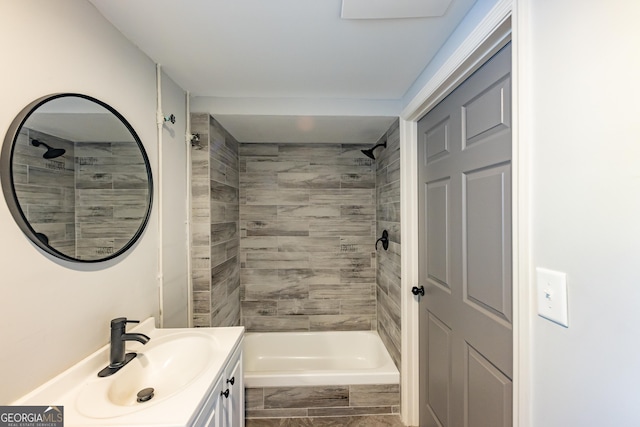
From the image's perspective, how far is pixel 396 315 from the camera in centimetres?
210

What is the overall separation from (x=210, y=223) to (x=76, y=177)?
3.15 feet

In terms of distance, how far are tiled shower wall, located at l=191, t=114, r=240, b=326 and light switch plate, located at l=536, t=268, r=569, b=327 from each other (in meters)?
1.85

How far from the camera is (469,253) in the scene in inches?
49.6

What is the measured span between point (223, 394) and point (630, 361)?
1302 millimetres

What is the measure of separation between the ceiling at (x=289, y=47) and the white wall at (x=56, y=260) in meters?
0.17

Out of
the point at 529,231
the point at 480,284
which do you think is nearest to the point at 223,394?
the point at 480,284

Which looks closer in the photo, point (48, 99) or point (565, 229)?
point (565, 229)

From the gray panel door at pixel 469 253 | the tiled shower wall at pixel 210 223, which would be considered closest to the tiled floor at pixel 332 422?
the gray panel door at pixel 469 253

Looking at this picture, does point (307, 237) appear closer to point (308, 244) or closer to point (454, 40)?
point (308, 244)

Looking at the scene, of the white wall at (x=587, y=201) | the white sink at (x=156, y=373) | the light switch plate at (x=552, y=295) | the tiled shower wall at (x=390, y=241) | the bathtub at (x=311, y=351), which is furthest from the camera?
the bathtub at (x=311, y=351)

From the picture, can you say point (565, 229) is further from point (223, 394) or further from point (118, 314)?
point (118, 314)

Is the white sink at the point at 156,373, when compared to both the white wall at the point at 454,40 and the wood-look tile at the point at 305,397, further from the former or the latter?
the white wall at the point at 454,40

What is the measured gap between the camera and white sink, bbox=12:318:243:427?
82cm

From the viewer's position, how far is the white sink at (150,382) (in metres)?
0.82
